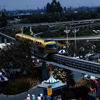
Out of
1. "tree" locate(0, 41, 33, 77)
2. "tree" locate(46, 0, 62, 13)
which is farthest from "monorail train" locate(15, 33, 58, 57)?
"tree" locate(46, 0, 62, 13)

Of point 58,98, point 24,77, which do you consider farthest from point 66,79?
point 24,77

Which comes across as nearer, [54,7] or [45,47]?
[45,47]

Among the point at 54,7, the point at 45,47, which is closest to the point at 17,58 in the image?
the point at 45,47

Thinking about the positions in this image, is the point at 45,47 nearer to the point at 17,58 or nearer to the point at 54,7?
the point at 17,58

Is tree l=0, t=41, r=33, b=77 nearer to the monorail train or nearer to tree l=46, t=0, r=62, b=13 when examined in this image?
the monorail train

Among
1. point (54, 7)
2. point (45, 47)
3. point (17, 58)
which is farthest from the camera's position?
point (54, 7)

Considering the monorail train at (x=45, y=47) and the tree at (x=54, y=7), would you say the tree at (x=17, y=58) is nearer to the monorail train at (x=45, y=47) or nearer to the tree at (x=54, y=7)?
the monorail train at (x=45, y=47)

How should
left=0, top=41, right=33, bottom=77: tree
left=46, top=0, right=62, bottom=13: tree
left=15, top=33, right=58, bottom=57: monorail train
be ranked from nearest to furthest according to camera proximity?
left=0, top=41, right=33, bottom=77: tree, left=15, top=33, right=58, bottom=57: monorail train, left=46, top=0, right=62, bottom=13: tree

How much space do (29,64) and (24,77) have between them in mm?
2962

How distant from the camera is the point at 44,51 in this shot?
37.0 m

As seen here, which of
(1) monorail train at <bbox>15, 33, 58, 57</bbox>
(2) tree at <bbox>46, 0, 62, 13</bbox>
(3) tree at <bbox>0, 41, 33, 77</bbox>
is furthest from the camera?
(2) tree at <bbox>46, 0, 62, 13</bbox>

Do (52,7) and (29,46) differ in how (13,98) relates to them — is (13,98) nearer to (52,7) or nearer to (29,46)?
(29,46)

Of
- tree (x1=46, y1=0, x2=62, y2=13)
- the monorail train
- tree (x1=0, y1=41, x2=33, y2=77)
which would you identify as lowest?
tree (x1=0, y1=41, x2=33, y2=77)

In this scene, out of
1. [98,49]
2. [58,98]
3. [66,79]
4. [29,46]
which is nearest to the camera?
[58,98]
